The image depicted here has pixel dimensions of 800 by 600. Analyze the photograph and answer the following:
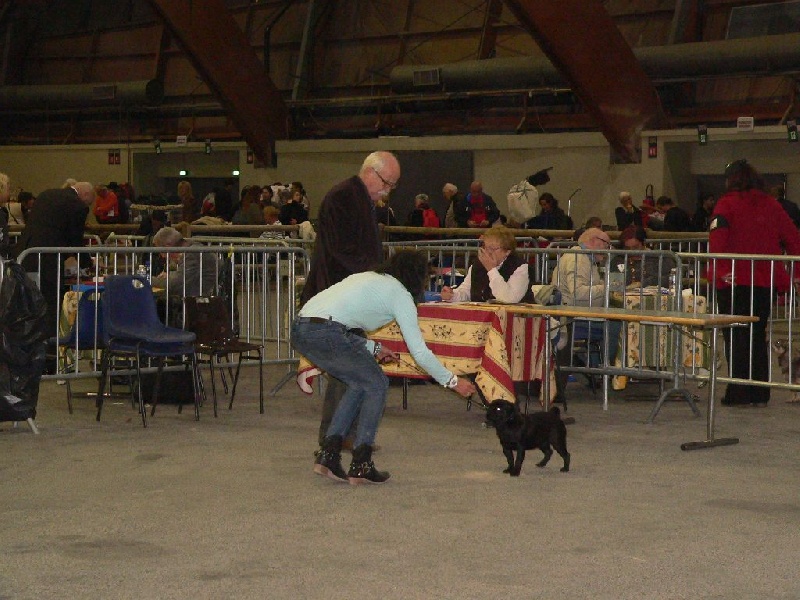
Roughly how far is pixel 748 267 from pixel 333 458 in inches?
155

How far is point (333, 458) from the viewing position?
655cm

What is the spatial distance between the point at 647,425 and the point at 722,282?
1.46 m

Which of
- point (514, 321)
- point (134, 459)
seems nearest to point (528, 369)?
point (514, 321)

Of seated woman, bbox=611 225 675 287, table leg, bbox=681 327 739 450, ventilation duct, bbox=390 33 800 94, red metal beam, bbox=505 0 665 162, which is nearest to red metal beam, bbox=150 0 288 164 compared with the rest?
ventilation duct, bbox=390 33 800 94

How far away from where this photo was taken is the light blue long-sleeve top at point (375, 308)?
6.21 m

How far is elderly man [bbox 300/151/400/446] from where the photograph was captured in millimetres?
7004

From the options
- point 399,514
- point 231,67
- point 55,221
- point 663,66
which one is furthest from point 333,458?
point 231,67

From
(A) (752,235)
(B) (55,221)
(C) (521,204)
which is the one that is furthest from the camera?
(C) (521,204)

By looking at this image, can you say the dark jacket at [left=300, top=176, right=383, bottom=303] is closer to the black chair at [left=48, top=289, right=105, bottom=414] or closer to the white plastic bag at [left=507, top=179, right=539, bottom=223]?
the black chair at [left=48, top=289, right=105, bottom=414]

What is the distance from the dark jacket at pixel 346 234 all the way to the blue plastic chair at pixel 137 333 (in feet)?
5.44

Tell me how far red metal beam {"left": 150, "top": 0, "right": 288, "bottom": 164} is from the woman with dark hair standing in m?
15.5

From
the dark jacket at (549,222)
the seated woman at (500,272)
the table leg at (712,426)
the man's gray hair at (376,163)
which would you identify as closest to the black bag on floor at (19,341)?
the man's gray hair at (376,163)

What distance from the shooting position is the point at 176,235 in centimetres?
999

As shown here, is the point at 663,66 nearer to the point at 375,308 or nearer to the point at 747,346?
the point at 747,346
